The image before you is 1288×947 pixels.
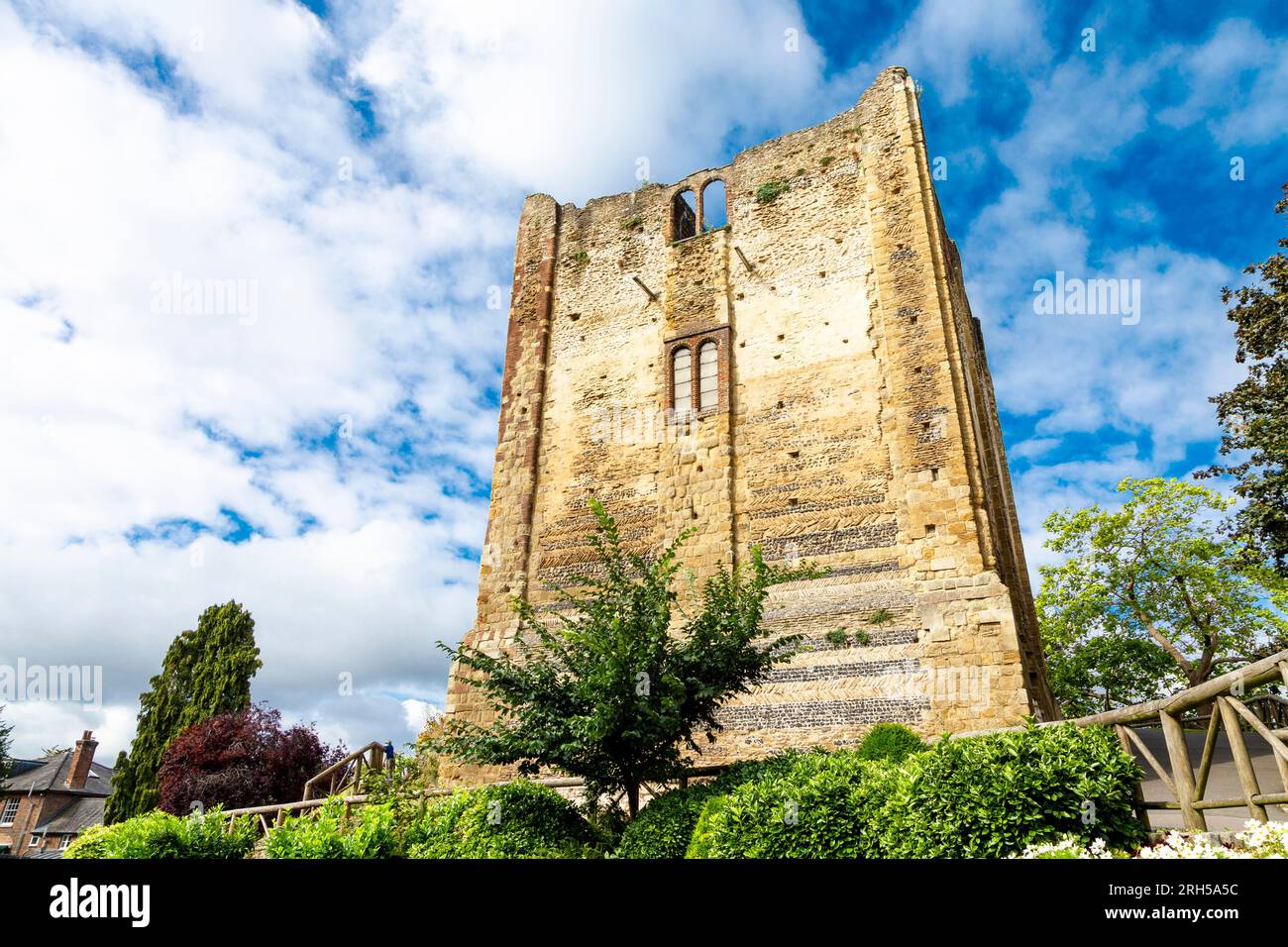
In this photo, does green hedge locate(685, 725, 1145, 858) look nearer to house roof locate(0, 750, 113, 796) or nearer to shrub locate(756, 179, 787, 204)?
shrub locate(756, 179, 787, 204)

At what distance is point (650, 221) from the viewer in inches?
752

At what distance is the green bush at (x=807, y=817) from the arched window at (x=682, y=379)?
10.5 m

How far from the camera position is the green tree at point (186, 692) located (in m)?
24.3

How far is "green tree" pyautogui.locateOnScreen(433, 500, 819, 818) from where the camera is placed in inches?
347

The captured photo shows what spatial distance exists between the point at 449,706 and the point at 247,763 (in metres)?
10.4

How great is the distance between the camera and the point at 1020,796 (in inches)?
212

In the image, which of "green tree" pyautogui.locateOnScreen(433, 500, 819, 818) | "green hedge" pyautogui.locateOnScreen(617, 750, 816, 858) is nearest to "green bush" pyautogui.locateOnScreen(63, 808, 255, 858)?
"green tree" pyautogui.locateOnScreen(433, 500, 819, 818)

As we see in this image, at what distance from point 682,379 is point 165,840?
1229 cm

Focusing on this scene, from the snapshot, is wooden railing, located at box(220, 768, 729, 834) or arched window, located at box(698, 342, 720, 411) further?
arched window, located at box(698, 342, 720, 411)

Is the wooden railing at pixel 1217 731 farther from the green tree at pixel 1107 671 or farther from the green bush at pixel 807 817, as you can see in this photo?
the green tree at pixel 1107 671

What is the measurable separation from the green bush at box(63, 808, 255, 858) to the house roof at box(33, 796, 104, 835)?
34.8m

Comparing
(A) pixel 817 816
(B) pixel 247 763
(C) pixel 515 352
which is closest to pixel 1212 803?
(A) pixel 817 816
